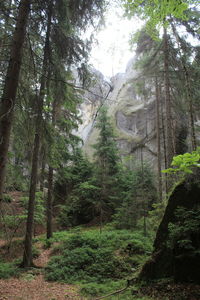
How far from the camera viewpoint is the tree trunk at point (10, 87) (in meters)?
3.19

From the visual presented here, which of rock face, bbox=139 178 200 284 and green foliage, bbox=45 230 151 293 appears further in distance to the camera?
green foliage, bbox=45 230 151 293

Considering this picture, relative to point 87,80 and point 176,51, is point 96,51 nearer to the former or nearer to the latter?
point 87,80

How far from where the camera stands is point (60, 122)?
37.8 feet

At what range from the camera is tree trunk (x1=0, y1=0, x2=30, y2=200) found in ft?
10.5

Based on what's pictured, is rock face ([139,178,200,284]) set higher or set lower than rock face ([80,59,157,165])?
lower

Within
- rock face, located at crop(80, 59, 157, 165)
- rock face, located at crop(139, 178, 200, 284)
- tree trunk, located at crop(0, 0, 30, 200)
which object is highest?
rock face, located at crop(80, 59, 157, 165)

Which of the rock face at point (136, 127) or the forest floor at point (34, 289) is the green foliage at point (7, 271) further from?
the rock face at point (136, 127)

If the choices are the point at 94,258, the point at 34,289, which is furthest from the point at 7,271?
the point at 94,258

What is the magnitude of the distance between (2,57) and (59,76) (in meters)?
1.13

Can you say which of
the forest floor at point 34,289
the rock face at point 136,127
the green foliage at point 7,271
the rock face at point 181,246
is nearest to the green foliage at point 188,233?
the rock face at point 181,246

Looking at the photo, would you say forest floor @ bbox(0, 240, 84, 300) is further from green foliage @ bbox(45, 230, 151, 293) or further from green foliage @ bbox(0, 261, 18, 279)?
green foliage @ bbox(45, 230, 151, 293)

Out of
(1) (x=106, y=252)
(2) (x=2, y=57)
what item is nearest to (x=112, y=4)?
(2) (x=2, y=57)

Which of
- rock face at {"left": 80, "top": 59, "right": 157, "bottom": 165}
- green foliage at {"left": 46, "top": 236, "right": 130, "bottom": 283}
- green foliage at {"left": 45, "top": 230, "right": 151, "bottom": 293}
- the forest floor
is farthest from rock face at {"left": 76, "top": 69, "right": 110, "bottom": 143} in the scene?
rock face at {"left": 80, "top": 59, "right": 157, "bottom": 165}

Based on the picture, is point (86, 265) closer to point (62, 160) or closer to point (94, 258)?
point (94, 258)
